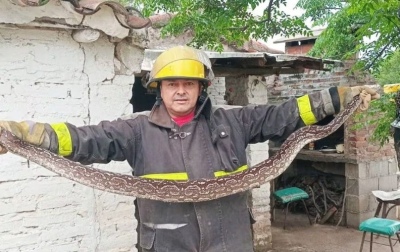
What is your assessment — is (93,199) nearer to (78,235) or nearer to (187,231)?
(78,235)

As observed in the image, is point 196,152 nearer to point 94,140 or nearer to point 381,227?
point 94,140

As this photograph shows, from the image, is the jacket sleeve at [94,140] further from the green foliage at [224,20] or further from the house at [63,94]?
the green foliage at [224,20]

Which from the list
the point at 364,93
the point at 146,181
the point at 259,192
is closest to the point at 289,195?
the point at 259,192

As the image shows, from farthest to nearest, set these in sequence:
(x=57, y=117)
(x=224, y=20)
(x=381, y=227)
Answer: (x=381, y=227) < (x=224, y=20) < (x=57, y=117)

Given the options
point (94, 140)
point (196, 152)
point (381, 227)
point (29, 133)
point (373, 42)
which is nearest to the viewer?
point (29, 133)

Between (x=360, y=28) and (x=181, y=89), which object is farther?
(x=360, y=28)

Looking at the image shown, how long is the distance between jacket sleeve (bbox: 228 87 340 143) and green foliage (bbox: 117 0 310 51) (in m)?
2.79

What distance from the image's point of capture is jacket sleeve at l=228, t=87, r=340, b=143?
295 cm

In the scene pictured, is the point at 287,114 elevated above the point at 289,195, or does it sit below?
above

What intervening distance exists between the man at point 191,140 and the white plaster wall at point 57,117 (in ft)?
3.86

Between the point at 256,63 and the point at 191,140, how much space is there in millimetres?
3992

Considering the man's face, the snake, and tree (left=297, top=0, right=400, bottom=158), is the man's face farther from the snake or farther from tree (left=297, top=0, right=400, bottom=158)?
tree (left=297, top=0, right=400, bottom=158)

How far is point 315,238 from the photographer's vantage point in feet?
29.1

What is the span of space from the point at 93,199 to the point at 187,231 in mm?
1531
